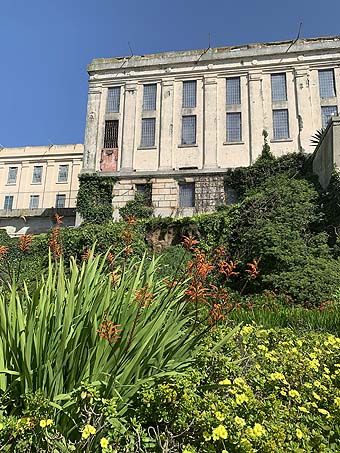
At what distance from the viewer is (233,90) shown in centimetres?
2505

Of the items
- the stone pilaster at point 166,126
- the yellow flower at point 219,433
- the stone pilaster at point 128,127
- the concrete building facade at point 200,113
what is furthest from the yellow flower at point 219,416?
the stone pilaster at point 128,127

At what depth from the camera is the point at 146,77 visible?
26062mm

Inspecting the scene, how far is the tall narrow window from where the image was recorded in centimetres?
2514

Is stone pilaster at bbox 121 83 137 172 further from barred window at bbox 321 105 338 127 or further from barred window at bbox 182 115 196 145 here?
barred window at bbox 321 105 338 127

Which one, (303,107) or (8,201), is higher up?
(303,107)

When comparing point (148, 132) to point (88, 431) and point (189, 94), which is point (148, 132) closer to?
point (189, 94)

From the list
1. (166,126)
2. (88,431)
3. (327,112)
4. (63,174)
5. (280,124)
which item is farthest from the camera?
(63,174)

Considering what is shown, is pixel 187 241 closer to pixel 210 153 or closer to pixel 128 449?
pixel 128 449

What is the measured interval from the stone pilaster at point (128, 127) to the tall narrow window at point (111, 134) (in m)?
0.55

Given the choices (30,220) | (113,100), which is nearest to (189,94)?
(113,100)

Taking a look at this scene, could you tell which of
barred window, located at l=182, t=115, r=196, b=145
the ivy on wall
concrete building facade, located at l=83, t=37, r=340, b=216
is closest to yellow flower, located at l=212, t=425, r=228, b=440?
concrete building facade, located at l=83, t=37, r=340, b=216

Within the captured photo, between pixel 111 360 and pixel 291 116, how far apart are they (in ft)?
77.2

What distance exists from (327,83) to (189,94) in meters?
8.33

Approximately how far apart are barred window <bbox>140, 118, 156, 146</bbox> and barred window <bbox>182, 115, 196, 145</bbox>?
6.24 ft
